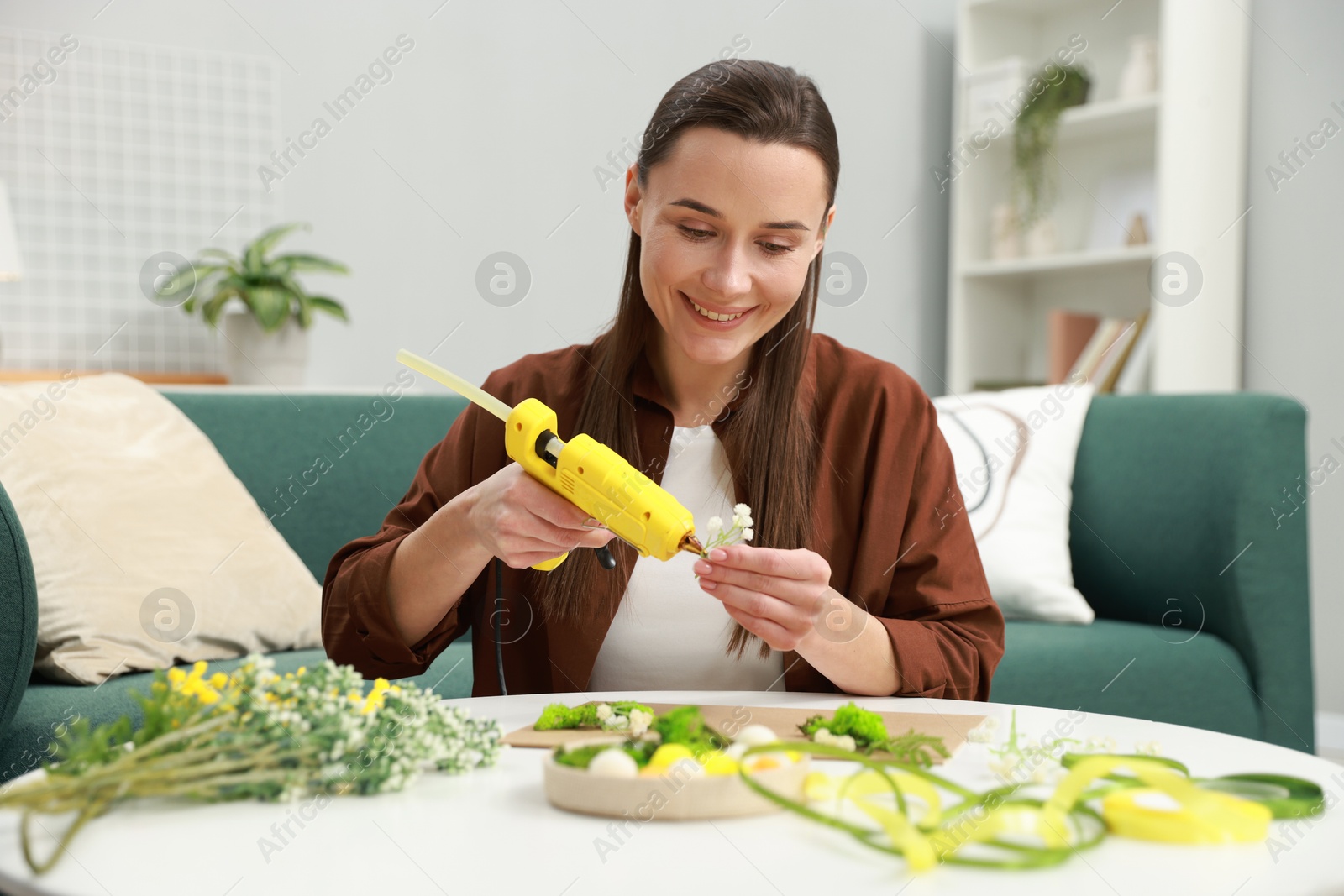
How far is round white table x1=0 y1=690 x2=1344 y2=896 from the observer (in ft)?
1.77

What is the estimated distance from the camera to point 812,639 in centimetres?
95

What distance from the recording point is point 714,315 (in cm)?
118

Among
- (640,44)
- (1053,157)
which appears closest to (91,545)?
(640,44)

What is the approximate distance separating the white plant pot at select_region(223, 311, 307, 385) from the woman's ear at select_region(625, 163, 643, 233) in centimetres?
139

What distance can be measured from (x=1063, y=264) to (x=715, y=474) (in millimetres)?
2302

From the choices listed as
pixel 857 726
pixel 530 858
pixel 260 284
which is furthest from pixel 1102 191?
pixel 530 858

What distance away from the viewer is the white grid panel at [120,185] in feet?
7.95

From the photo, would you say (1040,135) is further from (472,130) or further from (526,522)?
(526,522)

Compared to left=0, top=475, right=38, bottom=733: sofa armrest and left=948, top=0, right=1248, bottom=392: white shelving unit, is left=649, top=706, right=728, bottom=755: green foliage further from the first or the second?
left=948, top=0, right=1248, bottom=392: white shelving unit

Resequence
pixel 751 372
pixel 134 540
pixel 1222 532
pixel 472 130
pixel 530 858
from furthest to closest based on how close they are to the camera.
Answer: pixel 472 130
pixel 1222 532
pixel 134 540
pixel 751 372
pixel 530 858

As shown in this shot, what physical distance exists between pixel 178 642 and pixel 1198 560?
5.62ft

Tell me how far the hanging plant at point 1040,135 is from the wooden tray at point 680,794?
3.02 m

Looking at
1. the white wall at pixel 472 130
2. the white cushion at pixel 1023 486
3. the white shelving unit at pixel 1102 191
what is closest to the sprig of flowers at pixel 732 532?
the white cushion at pixel 1023 486

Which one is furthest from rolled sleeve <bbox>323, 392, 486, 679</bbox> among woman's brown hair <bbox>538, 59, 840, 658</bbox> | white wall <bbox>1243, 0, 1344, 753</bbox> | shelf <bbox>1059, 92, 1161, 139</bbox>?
shelf <bbox>1059, 92, 1161, 139</bbox>
